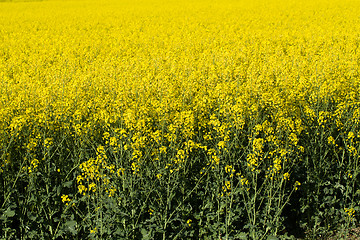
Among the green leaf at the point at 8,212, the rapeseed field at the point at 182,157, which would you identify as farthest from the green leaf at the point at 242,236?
the green leaf at the point at 8,212

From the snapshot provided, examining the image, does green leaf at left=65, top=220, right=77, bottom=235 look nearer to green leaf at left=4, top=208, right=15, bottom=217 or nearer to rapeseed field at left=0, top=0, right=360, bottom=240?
rapeseed field at left=0, top=0, right=360, bottom=240

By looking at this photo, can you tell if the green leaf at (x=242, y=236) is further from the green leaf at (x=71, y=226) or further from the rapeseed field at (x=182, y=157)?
the green leaf at (x=71, y=226)

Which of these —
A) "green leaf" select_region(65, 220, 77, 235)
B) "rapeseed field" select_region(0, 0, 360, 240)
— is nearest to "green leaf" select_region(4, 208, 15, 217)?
"rapeseed field" select_region(0, 0, 360, 240)

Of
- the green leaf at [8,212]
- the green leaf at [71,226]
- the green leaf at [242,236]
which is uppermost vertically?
the green leaf at [8,212]

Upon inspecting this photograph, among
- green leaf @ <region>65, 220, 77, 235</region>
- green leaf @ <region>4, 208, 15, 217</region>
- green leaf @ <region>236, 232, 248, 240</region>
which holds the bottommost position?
green leaf @ <region>236, 232, 248, 240</region>

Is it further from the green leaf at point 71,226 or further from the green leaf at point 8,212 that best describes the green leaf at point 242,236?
the green leaf at point 8,212

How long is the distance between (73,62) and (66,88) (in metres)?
3.41

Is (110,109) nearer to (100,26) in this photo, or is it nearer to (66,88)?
(66,88)

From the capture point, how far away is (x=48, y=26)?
61.8 ft

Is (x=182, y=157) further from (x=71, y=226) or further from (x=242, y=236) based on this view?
(x=71, y=226)

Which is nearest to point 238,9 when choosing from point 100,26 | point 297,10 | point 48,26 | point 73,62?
point 297,10

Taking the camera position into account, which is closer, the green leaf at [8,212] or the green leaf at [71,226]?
the green leaf at [8,212]

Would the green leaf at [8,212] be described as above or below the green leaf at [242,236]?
above

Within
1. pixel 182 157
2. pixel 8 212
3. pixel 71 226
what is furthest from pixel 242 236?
pixel 8 212
